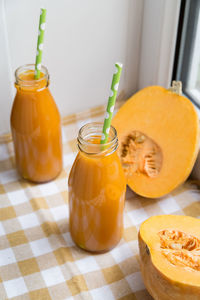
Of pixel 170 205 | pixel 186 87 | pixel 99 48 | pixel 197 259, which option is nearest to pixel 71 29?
pixel 99 48

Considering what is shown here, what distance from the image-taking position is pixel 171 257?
29.6 inches

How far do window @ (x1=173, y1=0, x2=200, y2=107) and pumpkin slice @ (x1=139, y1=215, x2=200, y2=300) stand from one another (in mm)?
393

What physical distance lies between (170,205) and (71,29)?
18.8 inches

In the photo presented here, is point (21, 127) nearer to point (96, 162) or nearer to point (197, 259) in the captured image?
point (96, 162)

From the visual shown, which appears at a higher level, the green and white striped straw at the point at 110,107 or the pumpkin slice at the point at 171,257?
the green and white striped straw at the point at 110,107

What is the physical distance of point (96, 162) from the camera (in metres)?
0.81

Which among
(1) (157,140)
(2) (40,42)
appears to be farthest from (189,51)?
(2) (40,42)

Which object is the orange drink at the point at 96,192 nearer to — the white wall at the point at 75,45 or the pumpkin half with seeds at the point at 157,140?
the pumpkin half with seeds at the point at 157,140

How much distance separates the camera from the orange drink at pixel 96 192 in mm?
807

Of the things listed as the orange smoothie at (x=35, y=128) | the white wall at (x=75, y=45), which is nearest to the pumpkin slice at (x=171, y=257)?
the orange smoothie at (x=35, y=128)

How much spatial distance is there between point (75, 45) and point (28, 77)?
189 millimetres

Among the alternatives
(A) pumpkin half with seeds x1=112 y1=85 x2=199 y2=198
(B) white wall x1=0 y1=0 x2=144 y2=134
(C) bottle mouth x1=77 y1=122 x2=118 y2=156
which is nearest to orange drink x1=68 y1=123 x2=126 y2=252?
(C) bottle mouth x1=77 y1=122 x2=118 y2=156

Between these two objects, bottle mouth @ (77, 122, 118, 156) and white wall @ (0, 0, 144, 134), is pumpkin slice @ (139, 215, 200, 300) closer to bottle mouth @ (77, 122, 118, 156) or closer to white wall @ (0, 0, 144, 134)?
bottle mouth @ (77, 122, 118, 156)

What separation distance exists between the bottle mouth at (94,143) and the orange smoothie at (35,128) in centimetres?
17
